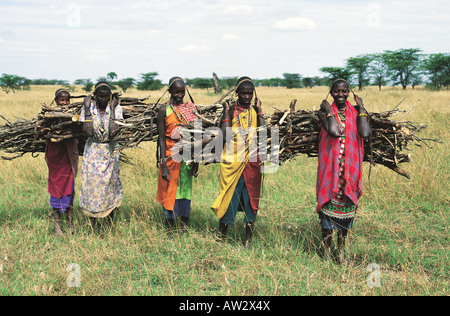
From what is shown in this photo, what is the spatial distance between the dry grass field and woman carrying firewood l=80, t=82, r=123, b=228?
36 centimetres

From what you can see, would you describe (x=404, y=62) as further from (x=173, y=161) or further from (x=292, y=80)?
(x=173, y=161)

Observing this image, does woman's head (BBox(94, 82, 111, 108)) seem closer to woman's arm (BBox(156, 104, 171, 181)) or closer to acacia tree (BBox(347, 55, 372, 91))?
woman's arm (BBox(156, 104, 171, 181))

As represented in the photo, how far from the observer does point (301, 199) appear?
538 centimetres

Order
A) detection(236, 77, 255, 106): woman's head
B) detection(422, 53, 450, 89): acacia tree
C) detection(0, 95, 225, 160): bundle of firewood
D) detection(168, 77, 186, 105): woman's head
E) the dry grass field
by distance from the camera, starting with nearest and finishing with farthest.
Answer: the dry grass field
detection(236, 77, 255, 106): woman's head
detection(168, 77, 186, 105): woman's head
detection(0, 95, 225, 160): bundle of firewood
detection(422, 53, 450, 89): acacia tree

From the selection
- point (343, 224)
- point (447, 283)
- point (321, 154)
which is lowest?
point (447, 283)

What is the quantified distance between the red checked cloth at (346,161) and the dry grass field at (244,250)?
634 millimetres

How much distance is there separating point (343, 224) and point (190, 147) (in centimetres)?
167

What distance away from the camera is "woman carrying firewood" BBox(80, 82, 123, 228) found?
3.97 m

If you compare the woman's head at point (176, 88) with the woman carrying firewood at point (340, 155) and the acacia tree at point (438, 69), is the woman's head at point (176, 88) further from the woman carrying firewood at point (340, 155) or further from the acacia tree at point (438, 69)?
the acacia tree at point (438, 69)

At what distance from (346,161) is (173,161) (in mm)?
1728

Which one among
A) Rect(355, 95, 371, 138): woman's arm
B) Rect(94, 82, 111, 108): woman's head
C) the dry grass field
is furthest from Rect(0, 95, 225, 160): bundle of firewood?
Rect(355, 95, 371, 138): woman's arm

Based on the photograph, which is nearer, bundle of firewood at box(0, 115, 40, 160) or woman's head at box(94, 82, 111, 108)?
woman's head at box(94, 82, 111, 108)
